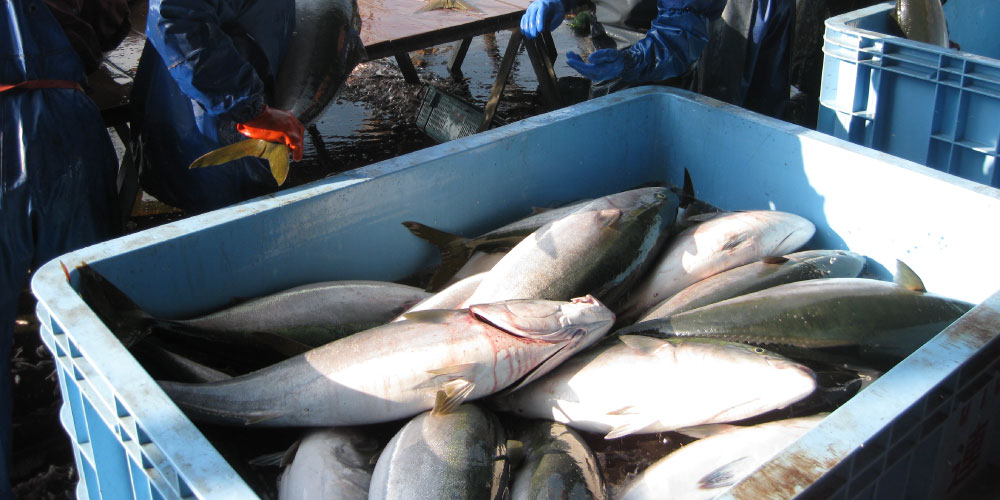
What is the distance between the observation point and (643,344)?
73.2 inches

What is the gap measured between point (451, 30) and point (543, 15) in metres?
1.81

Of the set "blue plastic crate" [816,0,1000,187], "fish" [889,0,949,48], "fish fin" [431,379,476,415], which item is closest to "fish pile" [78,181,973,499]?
"fish fin" [431,379,476,415]

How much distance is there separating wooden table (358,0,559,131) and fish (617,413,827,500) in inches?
130

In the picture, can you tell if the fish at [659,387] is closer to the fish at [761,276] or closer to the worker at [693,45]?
the fish at [761,276]

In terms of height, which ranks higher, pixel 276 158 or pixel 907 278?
pixel 276 158

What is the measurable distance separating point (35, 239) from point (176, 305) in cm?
102

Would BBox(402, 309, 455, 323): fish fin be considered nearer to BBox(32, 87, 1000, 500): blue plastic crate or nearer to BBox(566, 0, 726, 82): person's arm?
BBox(32, 87, 1000, 500): blue plastic crate

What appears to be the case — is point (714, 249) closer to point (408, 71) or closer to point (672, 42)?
point (672, 42)

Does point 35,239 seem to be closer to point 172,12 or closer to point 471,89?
point 172,12

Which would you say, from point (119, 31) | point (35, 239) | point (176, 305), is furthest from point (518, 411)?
point (119, 31)

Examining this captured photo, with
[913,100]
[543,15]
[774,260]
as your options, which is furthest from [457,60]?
[774,260]

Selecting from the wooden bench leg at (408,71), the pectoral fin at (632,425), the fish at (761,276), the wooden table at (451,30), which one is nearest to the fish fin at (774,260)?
the fish at (761,276)

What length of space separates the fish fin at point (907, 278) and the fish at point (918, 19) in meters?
1.55

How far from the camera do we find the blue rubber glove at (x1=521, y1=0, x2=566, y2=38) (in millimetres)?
3215
